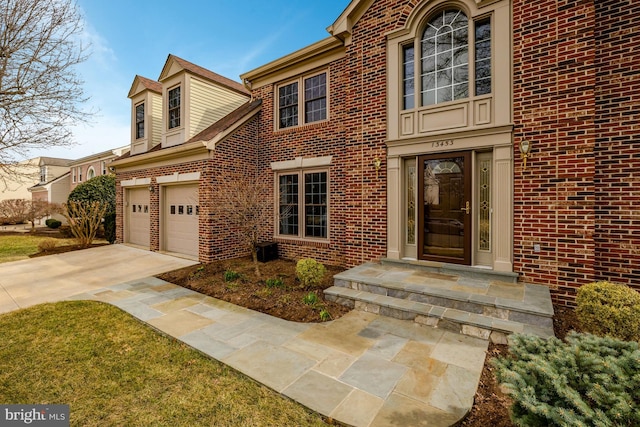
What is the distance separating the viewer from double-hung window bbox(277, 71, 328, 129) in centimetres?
883

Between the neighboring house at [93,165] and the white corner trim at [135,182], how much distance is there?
44.0 feet

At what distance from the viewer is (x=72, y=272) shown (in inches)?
332

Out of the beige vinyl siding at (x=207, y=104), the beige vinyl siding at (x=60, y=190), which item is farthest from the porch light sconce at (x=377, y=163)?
the beige vinyl siding at (x=60, y=190)

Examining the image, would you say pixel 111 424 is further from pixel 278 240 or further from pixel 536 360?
pixel 278 240

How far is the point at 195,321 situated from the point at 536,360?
4.69 metres

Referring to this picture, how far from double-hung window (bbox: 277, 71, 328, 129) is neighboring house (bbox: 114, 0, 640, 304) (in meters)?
0.05

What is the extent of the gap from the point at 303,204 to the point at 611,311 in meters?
7.05

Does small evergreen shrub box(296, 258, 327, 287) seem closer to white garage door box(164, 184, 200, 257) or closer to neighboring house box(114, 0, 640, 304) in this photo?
neighboring house box(114, 0, 640, 304)

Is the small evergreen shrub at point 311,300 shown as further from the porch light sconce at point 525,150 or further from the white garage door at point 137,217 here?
the white garage door at point 137,217

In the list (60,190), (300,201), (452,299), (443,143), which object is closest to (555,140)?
(443,143)

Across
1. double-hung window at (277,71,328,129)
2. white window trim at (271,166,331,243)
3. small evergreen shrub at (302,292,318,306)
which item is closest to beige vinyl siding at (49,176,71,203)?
white window trim at (271,166,331,243)

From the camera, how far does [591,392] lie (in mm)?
1814

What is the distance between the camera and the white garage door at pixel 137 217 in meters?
12.0

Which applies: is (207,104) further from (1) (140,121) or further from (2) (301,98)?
(2) (301,98)
